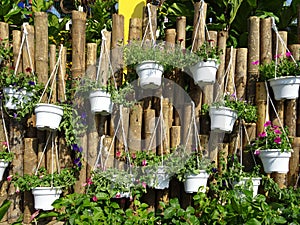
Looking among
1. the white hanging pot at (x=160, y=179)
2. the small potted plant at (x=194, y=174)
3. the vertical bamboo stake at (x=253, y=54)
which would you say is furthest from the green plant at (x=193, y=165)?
the vertical bamboo stake at (x=253, y=54)

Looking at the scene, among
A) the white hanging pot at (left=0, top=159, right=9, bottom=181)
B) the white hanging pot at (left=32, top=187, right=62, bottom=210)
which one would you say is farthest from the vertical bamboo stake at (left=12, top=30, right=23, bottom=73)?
the white hanging pot at (left=32, top=187, right=62, bottom=210)

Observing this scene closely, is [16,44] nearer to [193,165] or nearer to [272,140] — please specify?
→ [193,165]

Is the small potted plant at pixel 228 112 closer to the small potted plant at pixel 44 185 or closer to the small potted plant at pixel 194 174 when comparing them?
the small potted plant at pixel 194 174

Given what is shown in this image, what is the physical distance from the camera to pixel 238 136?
10.0ft

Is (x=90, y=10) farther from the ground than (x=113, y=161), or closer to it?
farther from the ground

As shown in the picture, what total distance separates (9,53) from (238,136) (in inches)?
78.9

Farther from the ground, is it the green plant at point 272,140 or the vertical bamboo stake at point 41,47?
the vertical bamboo stake at point 41,47

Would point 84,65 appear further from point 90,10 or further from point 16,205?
point 90,10

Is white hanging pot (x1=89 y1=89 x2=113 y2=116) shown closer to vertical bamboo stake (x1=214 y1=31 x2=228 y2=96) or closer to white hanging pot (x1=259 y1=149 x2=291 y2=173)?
vertical bamboo stake (x1=214 y1=31 x2=228 y2=96)

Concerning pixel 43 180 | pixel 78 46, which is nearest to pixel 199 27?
pixel 78 46

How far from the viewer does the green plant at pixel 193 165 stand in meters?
2.84

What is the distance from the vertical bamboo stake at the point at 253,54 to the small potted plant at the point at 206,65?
13.1 inches

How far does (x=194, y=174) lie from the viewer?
283 centimetres

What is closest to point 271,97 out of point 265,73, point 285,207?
point 265,73
